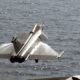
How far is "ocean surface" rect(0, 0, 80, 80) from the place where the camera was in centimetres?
8638

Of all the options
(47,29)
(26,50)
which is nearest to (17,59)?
(26,50)

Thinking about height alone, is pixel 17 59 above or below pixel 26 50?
below

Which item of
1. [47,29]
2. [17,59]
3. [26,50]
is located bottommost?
[47,29]

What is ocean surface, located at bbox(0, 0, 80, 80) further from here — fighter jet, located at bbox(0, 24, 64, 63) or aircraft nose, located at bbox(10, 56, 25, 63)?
aircraft nose, located at bbox(10, 56, 25, 63)

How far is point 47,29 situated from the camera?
11906cm

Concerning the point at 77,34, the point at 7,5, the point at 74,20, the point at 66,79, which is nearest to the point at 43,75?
the point at 77,34

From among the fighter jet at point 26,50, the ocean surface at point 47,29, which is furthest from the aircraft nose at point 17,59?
the ocean surface at point 47,29

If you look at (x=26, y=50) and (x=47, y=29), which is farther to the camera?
(x=47, y=29)

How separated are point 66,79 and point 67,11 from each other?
10573cm

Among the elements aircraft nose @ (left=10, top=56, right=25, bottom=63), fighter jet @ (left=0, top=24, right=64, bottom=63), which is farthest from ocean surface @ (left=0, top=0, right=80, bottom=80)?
aircraft nose @ (left=10, top=56, right=25, bottom=63)

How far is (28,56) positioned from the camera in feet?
203

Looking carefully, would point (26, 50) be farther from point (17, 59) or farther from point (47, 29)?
point (47, 29)

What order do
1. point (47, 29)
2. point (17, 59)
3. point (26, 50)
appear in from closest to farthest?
point (17, 59)
point (26, 50)
point (47, 29)

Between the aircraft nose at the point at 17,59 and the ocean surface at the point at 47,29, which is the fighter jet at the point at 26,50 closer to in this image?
the aircraft nose at the point at 17,59
